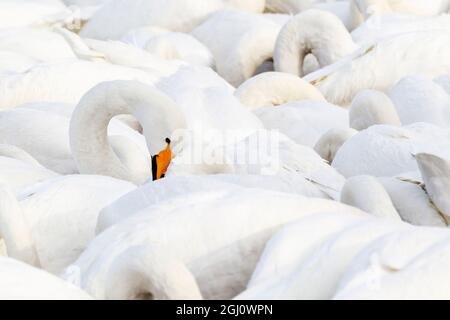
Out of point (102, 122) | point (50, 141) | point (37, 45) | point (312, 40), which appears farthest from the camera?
point (312, 40)

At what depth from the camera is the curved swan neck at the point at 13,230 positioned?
16.9 feet

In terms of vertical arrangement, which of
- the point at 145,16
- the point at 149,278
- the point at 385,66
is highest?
the point at 149,278

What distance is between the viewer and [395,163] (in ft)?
24.4

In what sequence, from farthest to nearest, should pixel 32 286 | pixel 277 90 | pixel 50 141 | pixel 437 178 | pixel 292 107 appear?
pixel 277 90, pixel 292 107, pixel 50 141, pixel 437 178, pixel 32 286

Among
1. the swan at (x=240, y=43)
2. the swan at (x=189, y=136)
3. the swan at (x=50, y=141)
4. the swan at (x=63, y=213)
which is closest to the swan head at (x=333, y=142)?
the swan at (x=189, y=136)

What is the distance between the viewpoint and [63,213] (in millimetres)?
5781

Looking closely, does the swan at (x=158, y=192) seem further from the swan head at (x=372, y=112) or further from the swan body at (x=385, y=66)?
the swan body at (x=385, y=66)

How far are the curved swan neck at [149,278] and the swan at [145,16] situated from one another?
1102cm

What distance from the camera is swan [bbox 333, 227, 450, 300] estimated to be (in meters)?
3.85

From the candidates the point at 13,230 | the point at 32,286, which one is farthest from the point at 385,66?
the point at 32,286

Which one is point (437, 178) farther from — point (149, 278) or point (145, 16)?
point (145, 16)

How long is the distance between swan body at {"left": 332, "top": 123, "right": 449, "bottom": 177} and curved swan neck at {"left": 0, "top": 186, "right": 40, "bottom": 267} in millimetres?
2444

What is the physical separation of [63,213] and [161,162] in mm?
1082

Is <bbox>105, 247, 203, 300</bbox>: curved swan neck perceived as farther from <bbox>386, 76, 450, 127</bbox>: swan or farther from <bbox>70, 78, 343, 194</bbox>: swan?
<bbox>386, 76, 450, 127</bbox>: swan
